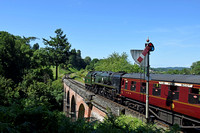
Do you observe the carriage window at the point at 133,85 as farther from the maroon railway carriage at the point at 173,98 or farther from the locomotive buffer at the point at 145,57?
the locomotive buffer at the point at 145,57

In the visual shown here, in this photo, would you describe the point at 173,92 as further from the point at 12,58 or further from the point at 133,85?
the point at 12,58

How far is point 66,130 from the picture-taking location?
205 inches

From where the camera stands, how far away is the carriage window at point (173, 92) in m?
11.9

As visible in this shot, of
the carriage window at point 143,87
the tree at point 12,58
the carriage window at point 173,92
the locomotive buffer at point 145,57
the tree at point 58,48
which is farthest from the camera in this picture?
the tree at point 58,48

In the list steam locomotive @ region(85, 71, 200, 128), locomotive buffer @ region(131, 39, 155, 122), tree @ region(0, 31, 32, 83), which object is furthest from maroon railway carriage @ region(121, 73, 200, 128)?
tree @ region(0, 31, 32, 83)

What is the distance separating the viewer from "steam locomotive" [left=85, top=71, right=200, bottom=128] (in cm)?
1085

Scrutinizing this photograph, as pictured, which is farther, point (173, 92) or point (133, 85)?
point (133, 85)

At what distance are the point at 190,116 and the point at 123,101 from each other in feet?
28.6

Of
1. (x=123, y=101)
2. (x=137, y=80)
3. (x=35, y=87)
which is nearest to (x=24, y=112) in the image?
(x=137, y=80)

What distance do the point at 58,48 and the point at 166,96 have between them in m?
49.5

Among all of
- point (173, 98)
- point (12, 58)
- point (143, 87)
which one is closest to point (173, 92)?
point (173, 98)

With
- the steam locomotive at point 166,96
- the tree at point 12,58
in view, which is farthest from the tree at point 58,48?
the steam locomotive at point 166,96

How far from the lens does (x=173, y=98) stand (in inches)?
481

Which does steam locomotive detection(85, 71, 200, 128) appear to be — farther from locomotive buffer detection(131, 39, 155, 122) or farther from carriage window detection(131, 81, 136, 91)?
locomotive buffer detection(131, 39, 155, 122)
